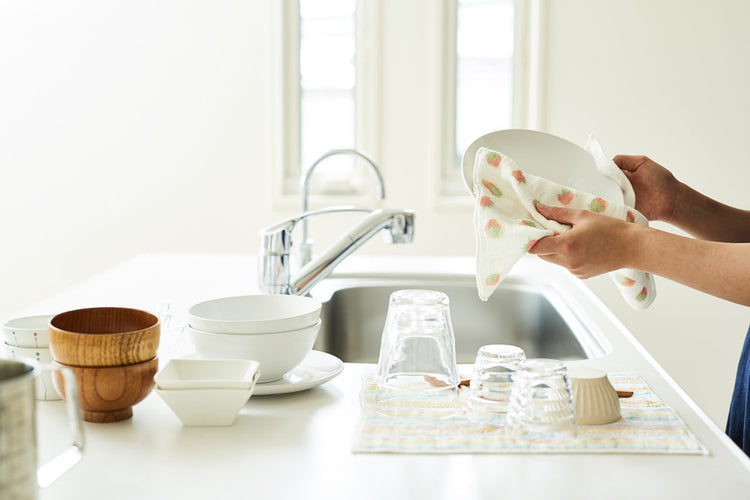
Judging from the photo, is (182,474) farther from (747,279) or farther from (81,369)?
(747,279)

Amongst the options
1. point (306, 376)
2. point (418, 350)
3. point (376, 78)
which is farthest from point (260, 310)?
point (376, 78)

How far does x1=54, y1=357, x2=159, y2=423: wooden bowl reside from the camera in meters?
0.87

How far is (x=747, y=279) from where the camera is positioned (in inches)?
40.2

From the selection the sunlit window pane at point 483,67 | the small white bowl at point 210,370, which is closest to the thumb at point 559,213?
the small white bowl at point 210,370

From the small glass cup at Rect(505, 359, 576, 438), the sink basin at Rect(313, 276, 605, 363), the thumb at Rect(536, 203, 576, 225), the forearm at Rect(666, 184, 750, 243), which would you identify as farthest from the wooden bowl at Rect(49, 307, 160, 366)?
the forearm at Rect(666, 184, 750, 243)

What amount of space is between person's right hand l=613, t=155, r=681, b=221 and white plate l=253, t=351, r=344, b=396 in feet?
1.95

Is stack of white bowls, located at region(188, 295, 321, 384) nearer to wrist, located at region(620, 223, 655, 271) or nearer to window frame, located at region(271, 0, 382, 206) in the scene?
wrist, located at region(620, 223, 655, 271)

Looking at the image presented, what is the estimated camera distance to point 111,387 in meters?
0.88

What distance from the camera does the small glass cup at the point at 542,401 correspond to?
2.80ft

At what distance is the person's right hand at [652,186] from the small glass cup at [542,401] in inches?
23.1

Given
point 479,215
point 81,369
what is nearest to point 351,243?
point 479,215

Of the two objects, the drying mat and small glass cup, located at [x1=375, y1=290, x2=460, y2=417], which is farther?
small glass cup, located at [x1=375, y1=290, x2=460, y2=417]

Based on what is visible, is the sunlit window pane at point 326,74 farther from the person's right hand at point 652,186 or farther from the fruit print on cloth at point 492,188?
the fruit print on cloth at point 492,188

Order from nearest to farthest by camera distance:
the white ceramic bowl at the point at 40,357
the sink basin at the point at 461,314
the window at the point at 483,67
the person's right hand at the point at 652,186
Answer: the white ceramic bowl at the point at 40,357, the person's right hand at the point at 652,186, the sink basin at the point at 461,314, the window at the point at 483,67
